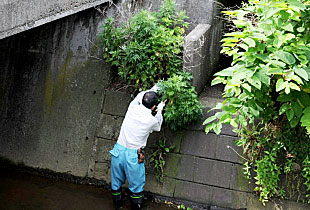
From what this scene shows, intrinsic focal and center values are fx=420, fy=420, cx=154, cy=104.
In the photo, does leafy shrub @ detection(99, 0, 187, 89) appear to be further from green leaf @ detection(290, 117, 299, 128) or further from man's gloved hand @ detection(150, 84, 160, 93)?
green leaf @ detection(290, 117, 299, 128)

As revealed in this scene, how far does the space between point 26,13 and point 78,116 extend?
2.69 meters

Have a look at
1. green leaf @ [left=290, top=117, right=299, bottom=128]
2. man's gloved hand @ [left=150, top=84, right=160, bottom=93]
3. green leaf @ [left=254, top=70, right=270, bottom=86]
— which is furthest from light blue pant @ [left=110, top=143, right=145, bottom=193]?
green leaf @ [left=254, top=70, right=270, bottom=86]

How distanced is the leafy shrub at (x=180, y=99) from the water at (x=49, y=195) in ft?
4.65

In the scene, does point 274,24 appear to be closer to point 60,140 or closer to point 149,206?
point 149,206

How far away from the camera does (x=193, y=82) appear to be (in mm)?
6422

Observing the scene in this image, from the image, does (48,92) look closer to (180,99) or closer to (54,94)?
(54,94)

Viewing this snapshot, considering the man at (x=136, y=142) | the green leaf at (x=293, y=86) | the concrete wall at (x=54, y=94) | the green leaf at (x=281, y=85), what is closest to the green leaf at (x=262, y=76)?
the green leaf at (x=281, y=85)

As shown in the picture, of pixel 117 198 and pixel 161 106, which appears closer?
pixel 161 106

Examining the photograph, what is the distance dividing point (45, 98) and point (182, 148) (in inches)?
101

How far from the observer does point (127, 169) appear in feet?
19.7

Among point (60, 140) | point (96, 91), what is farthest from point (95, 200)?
point (96, 91)

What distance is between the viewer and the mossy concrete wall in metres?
6.44

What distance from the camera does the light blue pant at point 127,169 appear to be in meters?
5.96

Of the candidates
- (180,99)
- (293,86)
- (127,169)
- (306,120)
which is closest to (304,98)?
(306,120)
